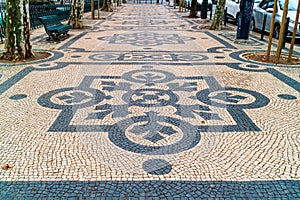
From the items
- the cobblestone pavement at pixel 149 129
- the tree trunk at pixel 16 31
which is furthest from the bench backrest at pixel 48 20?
the cobblestone pavement at pixel 149 129

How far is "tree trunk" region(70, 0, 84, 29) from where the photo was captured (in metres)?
13.5

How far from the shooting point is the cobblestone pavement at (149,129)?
10.3ft

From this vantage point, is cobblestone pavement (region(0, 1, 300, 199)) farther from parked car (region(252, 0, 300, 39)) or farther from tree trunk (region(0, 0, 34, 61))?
parked car (region(252, 0, 300, 39))

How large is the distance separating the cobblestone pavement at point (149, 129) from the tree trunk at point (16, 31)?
1.80 ft

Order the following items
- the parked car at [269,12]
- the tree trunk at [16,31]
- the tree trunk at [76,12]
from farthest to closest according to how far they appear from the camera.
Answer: the tree trunk at [76,12], the parked car at [269,12], the tree trunk at [16,31]

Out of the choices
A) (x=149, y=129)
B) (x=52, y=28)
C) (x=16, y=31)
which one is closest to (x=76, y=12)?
(x=52, y=28)

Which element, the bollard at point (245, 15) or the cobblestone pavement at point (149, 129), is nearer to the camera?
the cobblestone pavement at point (149, 129)

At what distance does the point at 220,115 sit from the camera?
4852 mm

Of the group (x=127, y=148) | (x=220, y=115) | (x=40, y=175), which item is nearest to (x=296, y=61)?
(x=220, y=115)

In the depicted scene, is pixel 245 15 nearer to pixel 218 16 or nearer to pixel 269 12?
pixel 269 12

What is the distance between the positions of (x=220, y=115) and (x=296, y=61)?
15.8 feet

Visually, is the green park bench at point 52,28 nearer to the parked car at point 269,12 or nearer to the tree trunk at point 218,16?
the tree trunk at point 218,16

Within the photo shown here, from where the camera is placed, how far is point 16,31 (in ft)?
25.6

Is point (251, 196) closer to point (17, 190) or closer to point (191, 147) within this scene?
point (191, 147)
